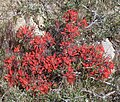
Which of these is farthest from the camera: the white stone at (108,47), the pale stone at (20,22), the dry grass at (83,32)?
the pale stone at (20,22)

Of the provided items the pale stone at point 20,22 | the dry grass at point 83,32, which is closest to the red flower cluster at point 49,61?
the dry grass at point 83,32

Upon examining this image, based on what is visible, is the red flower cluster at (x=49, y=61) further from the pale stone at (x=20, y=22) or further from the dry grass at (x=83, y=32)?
the pale stone at (x=20, y=22)

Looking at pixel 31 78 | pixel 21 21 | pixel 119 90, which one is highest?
pixel 21 21

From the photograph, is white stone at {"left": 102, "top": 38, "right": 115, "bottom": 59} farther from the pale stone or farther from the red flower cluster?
the pale stone

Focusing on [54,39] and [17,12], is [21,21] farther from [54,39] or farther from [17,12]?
[54,39]

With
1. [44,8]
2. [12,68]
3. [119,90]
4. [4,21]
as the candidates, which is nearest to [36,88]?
[12,68]

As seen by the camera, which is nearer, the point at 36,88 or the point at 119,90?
the point at 36,88

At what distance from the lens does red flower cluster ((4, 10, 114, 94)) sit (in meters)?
4.82

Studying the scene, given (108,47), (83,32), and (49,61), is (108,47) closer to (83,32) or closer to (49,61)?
(83,32)

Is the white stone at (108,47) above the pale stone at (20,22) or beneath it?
beneath

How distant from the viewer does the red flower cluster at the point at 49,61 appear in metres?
4.82

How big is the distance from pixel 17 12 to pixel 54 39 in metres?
1.55

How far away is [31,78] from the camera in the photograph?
4824 millimetres

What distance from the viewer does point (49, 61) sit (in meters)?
4.88
